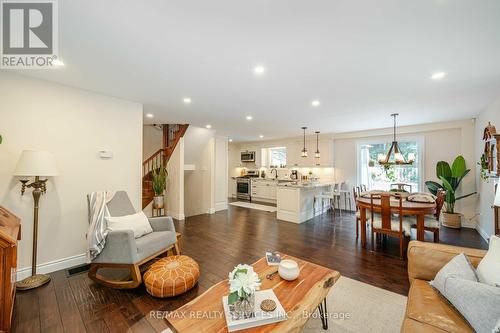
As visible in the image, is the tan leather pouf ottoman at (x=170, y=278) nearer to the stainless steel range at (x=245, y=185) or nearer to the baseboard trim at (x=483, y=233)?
the baseboard trim at (x=483, y=233)

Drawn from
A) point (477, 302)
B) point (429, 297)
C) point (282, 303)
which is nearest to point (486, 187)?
point (429, 297)

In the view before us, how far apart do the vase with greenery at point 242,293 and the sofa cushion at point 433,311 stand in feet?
3.37

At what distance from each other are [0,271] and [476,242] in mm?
6468

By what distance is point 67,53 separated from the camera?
2.04 m

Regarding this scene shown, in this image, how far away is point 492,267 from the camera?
4.33 ft

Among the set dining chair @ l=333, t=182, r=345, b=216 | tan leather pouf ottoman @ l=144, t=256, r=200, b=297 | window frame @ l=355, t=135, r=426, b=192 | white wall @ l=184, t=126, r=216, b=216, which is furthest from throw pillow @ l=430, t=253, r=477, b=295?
white wall @ l=184, t=126, r=216, b=216

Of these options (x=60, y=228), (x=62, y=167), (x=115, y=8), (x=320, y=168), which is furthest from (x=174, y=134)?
(x=320, y=168)

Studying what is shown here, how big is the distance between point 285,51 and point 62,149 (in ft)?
10.4

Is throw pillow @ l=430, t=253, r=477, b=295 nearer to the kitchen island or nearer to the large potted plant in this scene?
the kitchen island

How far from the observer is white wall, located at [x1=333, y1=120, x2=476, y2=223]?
4.59m

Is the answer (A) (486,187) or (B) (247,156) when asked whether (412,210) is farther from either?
(B) (247,156)

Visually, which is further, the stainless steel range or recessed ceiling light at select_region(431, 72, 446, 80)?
the stainless steel range

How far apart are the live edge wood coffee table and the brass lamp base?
7.47 ft

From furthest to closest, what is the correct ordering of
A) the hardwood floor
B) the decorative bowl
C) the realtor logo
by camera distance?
the hardwood floor, the decorative bowl, the realtor logo
